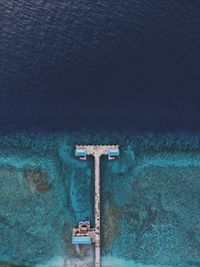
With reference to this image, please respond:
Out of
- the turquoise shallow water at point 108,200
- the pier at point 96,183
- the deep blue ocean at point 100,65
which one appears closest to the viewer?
the pier at point 96,183

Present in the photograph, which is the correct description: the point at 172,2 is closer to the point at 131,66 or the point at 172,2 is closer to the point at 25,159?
the point at 131,66

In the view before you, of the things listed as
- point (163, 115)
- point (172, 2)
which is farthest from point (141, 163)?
point (172, 2)

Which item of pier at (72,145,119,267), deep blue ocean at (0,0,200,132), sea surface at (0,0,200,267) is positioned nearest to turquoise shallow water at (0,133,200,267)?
sea surface at (0,0,200,267)

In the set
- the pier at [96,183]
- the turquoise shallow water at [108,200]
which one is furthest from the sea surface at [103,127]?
the pier at [96,183]

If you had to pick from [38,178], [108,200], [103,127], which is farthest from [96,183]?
[103,127]

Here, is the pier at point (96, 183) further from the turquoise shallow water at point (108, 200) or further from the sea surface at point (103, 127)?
the sea surface at point (103, 127)

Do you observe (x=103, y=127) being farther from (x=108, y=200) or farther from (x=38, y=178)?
(x=38, y=178)
